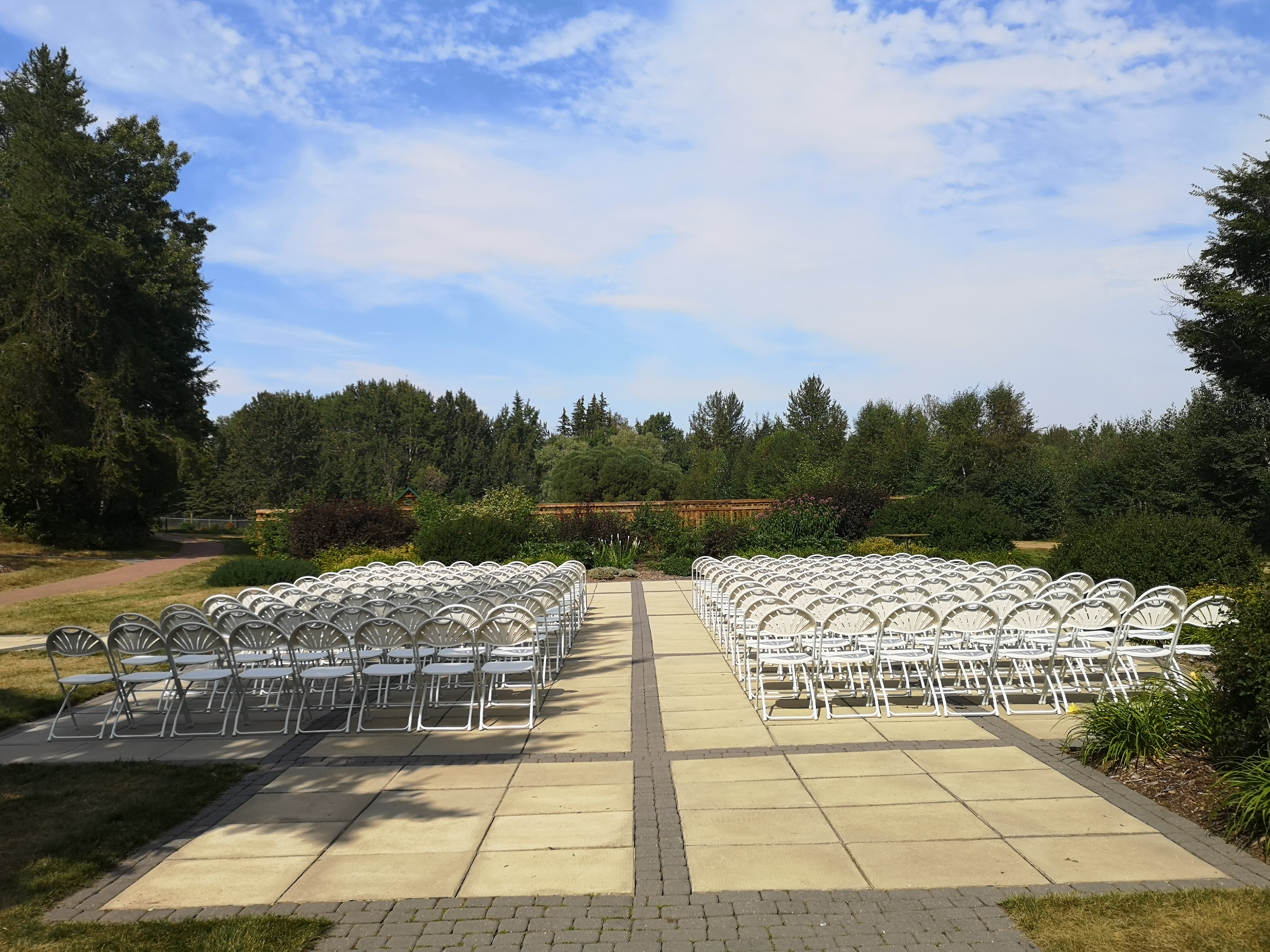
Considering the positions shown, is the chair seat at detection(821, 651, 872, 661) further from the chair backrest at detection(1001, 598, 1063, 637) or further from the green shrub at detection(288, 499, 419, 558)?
the green shrub at detection(288, 499, 419, 558)

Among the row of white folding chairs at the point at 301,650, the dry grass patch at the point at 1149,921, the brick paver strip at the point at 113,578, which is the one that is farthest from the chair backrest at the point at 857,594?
the brick paver strip at the point at 113,578

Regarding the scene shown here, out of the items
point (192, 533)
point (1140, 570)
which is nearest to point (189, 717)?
point (1140, 570)

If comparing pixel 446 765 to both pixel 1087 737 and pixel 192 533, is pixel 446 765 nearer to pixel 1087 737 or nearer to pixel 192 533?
pixel 1087 737

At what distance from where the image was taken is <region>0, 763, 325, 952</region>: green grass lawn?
3.90 meters

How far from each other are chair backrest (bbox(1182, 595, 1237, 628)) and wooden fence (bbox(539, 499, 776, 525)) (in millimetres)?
17999

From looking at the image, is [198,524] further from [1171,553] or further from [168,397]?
[1171,553]

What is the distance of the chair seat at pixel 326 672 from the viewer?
773 cm

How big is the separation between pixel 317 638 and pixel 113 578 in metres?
21.4

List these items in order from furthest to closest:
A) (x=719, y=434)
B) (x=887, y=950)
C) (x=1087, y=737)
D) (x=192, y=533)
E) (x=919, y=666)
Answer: (x=719, y=434) < (x=192, y=533) < (x=919, y=666) < (x=1087, y=737) < (x=887, y=950)

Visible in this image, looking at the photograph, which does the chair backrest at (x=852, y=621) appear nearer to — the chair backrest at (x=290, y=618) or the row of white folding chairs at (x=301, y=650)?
the row of white folding chairs at (x=301, y=650)

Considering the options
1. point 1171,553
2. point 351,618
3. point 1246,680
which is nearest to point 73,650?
point 351,618

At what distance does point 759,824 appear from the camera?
5.26 meters

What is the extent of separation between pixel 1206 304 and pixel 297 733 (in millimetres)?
30750

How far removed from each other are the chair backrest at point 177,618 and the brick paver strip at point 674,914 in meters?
3.33
